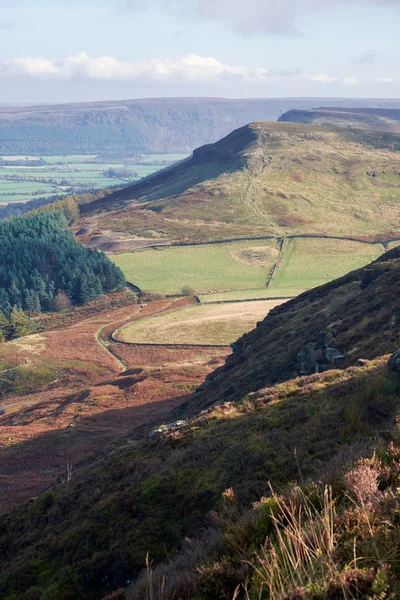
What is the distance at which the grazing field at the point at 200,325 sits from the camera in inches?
3425

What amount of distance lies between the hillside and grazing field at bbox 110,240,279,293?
91607mm

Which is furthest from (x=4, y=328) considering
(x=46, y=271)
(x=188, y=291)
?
(x=188, y=291)

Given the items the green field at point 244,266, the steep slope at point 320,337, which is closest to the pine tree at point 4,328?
the green field at point 244,266

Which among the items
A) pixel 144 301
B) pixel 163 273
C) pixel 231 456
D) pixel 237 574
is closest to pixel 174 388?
pixel 231 456

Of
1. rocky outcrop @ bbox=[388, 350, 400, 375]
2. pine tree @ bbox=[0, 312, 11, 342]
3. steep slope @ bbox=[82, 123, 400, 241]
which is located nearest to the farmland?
pine tree @ bbox=[0, 312, 11, 342]

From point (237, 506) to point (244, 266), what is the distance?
385 ft

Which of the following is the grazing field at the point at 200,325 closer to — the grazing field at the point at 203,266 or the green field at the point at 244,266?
the green field at the point at 244,266

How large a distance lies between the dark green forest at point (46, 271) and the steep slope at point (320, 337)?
269ft

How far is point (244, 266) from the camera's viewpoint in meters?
130

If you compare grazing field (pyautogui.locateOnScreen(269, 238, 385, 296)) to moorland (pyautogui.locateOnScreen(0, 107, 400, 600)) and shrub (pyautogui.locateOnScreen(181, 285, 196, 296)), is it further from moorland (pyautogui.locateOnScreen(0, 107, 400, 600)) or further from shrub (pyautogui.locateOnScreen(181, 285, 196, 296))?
shrub (pyautogui.locateOnScreen(181, 285, 196, 296))

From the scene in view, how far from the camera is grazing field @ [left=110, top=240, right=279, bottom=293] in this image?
122m

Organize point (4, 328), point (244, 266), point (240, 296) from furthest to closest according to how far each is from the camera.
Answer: point (244, 266) < point (240, 296) < point (4, 328)

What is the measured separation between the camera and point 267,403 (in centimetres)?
2302

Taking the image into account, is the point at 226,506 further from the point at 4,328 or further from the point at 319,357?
the point at 4,328
